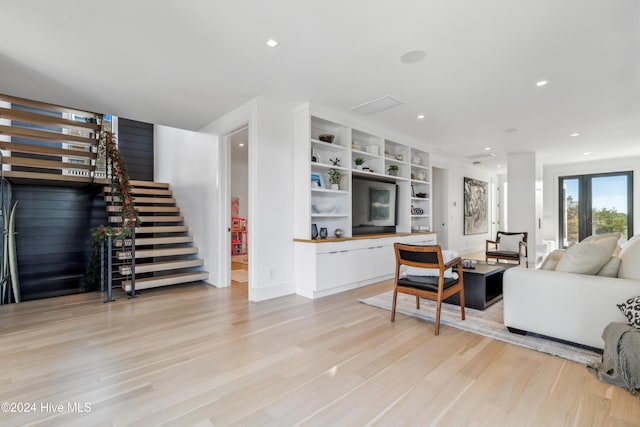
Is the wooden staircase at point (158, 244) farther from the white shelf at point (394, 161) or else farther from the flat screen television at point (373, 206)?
the white shelf at point (394, 161)

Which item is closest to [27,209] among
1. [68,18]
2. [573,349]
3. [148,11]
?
[68,18]

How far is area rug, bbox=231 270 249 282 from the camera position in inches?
206

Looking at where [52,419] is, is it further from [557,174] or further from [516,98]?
[557,174]

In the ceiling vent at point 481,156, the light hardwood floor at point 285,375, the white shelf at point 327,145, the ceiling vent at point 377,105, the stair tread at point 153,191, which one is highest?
the ceiling vent at point 377,105

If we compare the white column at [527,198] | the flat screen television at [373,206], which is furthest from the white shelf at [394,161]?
the white column at [527,198]

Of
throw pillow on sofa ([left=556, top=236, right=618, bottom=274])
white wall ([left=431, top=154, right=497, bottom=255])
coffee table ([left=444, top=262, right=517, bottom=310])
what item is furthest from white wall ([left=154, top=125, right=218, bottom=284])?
white wall ([left=431, top=154, right=497, bottom=255])

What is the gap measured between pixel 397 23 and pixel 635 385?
286 centimetres

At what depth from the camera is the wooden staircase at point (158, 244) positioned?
456cm

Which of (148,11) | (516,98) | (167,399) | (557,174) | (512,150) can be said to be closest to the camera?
(167,399)

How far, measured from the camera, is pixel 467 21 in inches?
92.0

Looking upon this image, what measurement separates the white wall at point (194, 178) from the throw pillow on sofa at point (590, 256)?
4405 mm

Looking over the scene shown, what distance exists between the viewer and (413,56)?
286cm

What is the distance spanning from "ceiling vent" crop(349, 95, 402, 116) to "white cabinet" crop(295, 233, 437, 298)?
1866 millimetres

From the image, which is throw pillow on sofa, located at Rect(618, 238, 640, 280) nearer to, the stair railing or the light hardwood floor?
the light hardwood floor
